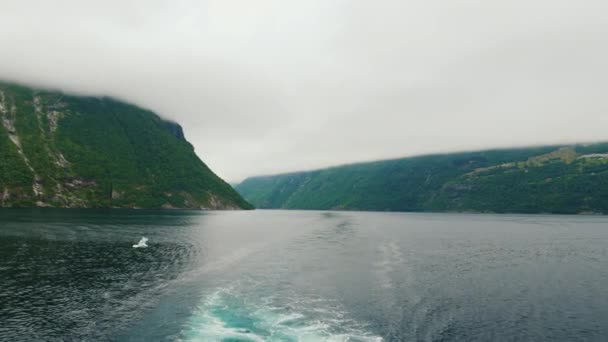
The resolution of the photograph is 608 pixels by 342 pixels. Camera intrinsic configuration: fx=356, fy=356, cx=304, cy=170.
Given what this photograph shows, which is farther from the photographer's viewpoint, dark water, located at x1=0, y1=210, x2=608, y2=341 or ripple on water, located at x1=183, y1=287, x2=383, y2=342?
dark water, located at x1=0, y1=210, x2=608, y2=341

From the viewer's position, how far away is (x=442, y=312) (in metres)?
48.8

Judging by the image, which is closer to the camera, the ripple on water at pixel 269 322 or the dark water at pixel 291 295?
the ripple on water at pixel 269 322

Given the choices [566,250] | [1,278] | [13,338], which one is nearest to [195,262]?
[1,278]

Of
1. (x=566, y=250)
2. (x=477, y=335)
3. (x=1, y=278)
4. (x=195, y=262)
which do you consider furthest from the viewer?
(x=566, y=250)

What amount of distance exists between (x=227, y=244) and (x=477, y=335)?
307 ft

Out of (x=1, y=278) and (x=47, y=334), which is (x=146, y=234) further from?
(x=47, y=334)

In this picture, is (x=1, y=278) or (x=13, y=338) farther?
(x=1, y=278)

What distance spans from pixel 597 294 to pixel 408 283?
30589mm

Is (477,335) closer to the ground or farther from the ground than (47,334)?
closer to the ground

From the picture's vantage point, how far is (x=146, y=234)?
137500 millimetres

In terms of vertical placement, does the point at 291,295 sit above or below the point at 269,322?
below

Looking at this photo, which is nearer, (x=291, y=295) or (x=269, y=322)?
(x=269, y=322)

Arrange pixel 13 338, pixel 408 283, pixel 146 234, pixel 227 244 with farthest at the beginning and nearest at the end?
pixel 146 234 → pixel 227 244 → pixel 408 283 → pixel 13 338

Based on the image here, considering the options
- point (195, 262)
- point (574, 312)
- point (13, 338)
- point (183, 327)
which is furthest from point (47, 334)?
point (574, 312)
